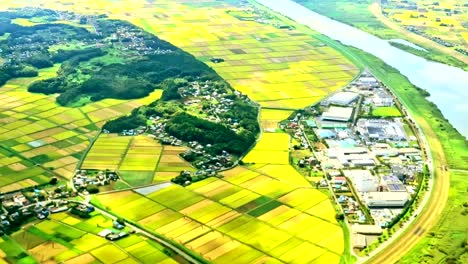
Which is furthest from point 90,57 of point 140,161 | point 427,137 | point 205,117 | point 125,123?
point 427,137

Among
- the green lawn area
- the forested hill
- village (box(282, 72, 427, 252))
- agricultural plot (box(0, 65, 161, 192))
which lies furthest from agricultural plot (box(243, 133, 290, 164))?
the forested hill

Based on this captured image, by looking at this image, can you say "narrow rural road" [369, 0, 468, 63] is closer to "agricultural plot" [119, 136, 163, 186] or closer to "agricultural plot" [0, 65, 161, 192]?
"agricultural plot" [0, 65, 161, 192]

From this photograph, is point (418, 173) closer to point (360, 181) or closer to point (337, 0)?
point (360, 181)

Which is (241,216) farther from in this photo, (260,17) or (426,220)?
(260,17)

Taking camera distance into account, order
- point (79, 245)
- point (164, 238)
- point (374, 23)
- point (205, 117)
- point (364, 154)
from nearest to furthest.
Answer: point (79, 245) < point (164, 238) < point (364, 154) < point (205, 117) < point (374, 23)

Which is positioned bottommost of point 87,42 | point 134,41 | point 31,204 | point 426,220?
point 31,204

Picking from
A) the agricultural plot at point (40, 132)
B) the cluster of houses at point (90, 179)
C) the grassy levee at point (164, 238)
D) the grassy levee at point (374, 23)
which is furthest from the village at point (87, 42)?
the grassy levee at point (164, 238)

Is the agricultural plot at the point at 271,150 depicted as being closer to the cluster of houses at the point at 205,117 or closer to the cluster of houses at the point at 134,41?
the cluster of houses at the point at 205,117
